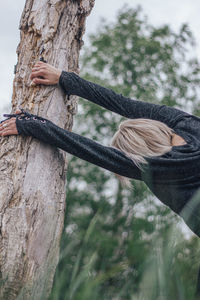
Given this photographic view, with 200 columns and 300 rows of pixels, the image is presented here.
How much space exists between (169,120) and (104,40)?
14.9 metres

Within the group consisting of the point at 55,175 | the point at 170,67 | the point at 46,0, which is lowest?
the point at 170,67

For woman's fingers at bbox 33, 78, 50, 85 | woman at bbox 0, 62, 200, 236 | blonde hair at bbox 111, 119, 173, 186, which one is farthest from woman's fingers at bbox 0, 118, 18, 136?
blonde hair at bbox 111, 119, 173, 186

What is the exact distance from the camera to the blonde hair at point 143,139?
2.66m

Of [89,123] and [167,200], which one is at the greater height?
[167,200]

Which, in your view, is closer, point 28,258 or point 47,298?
point 47,298

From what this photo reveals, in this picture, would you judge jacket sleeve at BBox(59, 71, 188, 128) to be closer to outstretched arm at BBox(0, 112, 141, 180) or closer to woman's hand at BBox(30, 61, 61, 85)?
woman's hand at BBox(30, 61, 61, 85)

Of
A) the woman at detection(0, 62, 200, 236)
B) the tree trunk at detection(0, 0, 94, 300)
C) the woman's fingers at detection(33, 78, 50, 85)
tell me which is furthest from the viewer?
the woman's fingers at detection(33, 78, 50, 85)

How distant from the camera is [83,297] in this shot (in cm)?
105

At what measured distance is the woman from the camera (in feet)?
8.46

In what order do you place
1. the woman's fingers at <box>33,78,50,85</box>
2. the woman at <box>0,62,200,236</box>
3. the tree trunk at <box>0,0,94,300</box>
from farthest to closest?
the woman's fingers at <box>33,78,50,85</box>, the woman at <box>0,62,200,236</box>, the tree trunk at <box>0,0,94,300</box>

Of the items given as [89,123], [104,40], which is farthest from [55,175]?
[104,40]

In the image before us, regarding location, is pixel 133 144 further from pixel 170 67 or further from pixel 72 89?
pixel 170 67

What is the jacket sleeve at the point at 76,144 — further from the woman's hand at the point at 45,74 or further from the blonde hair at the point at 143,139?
the woman's hand at the point at 45,74

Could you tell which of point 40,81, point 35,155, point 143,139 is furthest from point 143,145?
point 40,81
